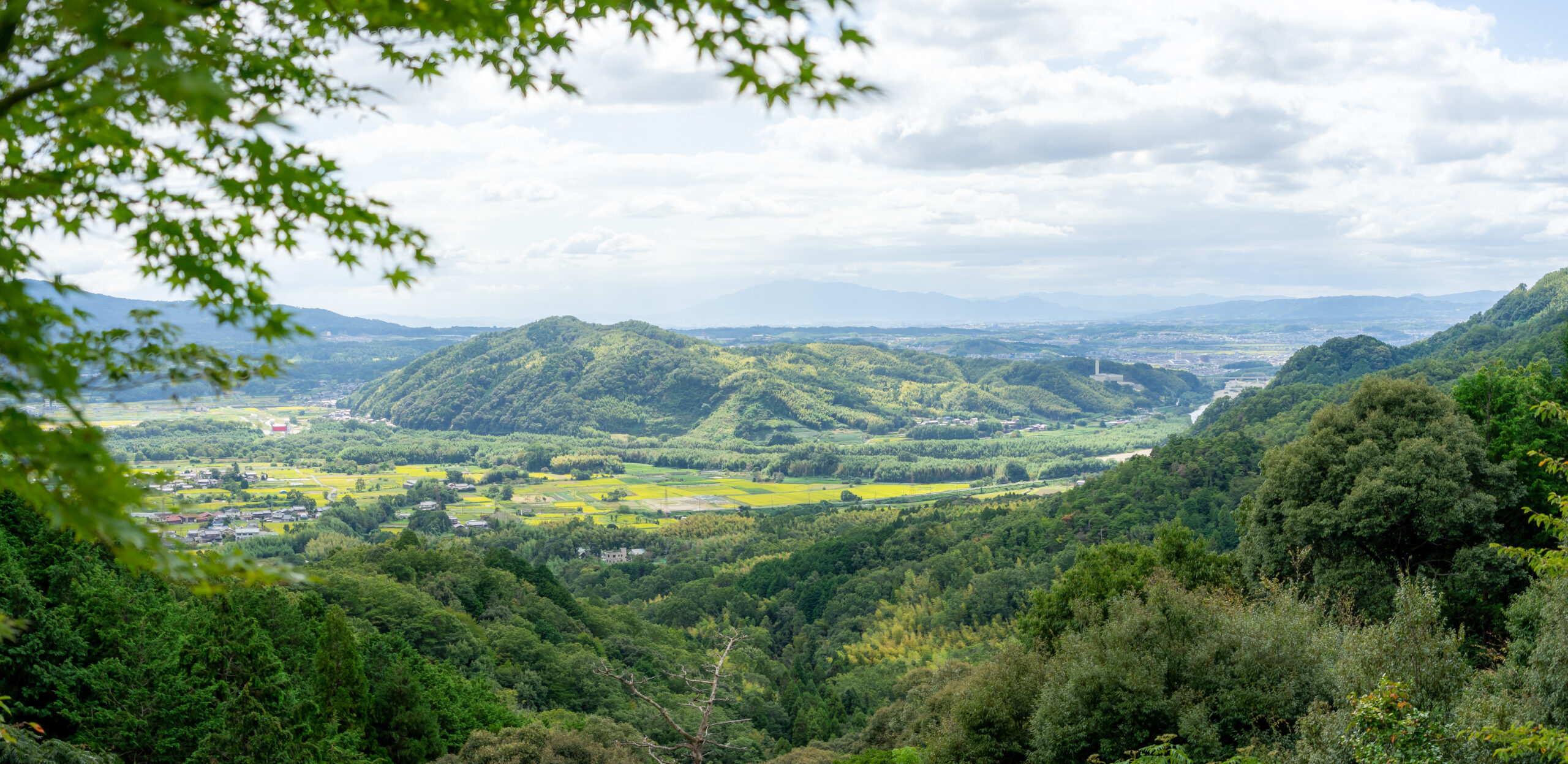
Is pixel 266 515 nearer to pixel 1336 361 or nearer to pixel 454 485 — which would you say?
pixel 454 485

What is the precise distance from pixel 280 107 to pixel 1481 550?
25350mm

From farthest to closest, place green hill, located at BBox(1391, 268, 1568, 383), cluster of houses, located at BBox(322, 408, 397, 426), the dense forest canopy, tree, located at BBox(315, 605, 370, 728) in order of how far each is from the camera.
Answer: cluster of houses, located at BBox(322, 408, 397, 426) < green hill, located at BBox(1391, 268, 1568, 383) < tree, located at BBox(315, 605, 370, 728) < the dense forest canopy

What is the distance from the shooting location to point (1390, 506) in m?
21.2

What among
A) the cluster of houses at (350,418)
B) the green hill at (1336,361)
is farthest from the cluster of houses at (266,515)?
the green hill at (1336,361)

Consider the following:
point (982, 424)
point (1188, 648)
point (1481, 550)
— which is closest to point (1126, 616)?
point (1188, 648)

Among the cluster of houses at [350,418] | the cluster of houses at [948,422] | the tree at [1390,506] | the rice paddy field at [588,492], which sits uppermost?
the tree at [1390,506]

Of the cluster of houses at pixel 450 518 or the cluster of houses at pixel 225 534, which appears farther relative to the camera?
the cluster of houses at pixel 450 518

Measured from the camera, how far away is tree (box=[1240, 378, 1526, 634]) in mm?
20594

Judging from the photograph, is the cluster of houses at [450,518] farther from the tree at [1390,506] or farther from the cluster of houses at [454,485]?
the tree at [1390,506]

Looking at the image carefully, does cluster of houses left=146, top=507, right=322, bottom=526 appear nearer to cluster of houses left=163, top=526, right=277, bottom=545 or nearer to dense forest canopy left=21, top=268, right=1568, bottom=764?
cluster of houses left=163, top=526, right=277, bottom=545

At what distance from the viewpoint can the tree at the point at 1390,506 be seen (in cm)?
2059

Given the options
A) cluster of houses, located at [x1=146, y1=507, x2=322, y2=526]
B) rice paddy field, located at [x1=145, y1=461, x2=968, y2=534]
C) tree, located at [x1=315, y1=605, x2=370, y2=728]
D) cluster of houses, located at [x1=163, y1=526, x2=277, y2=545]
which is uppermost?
tree, located at [x1=315, y1=605, x2=370, y2=728]

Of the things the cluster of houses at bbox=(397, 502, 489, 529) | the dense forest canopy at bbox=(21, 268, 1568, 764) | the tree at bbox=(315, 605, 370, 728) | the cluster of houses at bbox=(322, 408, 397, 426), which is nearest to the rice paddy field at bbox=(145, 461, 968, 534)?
the cluster of houses at bbox=(397, 502, 489, 529)

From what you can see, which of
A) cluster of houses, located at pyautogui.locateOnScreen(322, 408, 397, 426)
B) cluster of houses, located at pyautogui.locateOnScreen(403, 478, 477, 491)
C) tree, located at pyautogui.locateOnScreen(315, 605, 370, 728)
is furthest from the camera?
cluster of houses, located at pyautogui.locateOnScreen(322, 408, 397, 426)
